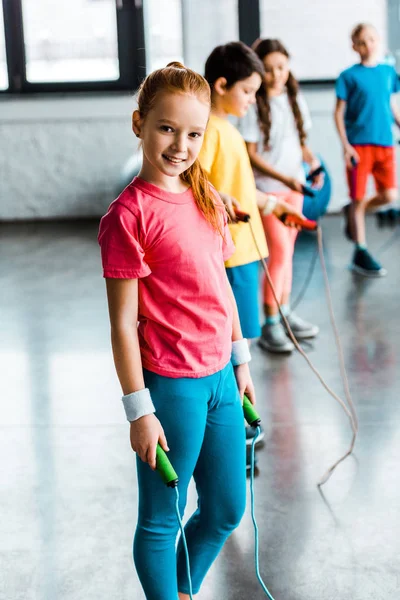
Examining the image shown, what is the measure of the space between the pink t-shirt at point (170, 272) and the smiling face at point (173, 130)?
0.05 metres

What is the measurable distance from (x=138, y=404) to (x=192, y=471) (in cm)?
19

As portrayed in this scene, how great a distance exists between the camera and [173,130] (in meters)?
1.44

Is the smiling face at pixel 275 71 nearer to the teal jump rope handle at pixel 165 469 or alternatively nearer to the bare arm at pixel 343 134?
the bare arm at pixel 343 134

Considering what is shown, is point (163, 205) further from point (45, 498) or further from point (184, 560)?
point (45, 498)

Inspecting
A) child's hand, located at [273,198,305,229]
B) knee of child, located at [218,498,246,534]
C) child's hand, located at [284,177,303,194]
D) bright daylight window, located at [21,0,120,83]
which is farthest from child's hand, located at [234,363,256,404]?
bright daylight window, located at [21,0,120,83]

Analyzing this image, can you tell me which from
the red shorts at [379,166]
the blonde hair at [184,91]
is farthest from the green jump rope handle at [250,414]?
the red shorts at [379,166]

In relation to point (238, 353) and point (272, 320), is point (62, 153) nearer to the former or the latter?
point (272, 320)

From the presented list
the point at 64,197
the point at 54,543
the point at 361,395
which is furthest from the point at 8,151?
the point at 54,543

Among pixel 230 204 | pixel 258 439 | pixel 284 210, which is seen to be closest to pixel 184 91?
pixel 230 204

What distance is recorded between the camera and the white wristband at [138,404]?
1.45 m

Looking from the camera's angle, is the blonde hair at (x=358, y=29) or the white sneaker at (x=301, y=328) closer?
the white sneaker at (x=301, y=328)

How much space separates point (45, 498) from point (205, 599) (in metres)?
0.66

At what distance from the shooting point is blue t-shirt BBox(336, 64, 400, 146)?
15.5 ft

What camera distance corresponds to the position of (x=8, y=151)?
6.94m
